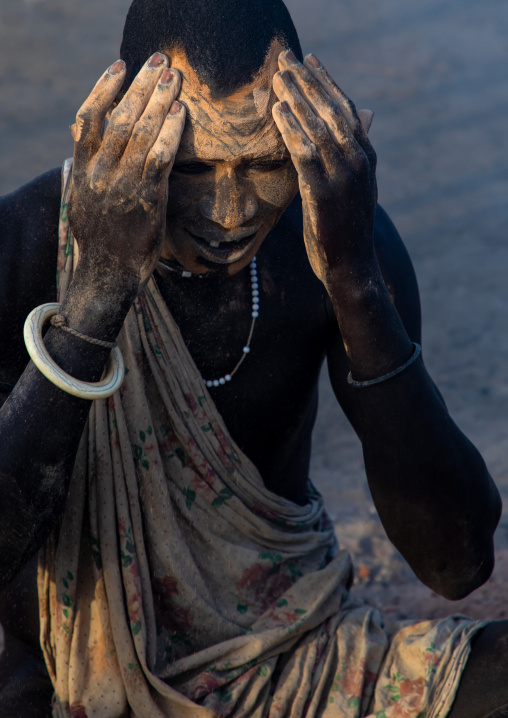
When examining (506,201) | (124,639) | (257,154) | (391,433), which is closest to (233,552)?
(124,639)

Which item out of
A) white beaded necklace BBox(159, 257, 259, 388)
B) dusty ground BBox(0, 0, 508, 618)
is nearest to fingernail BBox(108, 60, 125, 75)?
white beaded necklace BBox(159, 257, 259, 388)

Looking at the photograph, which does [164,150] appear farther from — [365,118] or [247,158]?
[365,118]

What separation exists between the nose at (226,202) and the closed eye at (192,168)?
0.03m

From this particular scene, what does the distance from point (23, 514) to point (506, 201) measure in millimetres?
6221

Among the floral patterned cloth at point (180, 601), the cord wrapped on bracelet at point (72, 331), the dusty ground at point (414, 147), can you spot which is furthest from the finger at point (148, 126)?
the dusty ground at point (414, 147)

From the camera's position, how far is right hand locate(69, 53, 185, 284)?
1888 millimetres

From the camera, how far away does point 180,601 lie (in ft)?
7.66

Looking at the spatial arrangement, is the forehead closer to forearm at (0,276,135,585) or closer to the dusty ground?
forearm at (0,276,135,585)

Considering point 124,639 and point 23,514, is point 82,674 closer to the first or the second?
point 124,639

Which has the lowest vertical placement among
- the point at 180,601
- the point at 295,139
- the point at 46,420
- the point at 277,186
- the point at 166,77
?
the point at 180,601

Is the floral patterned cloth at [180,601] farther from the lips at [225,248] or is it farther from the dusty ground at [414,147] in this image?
the dusty ground at [414,147]

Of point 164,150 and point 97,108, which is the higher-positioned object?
point 97,108

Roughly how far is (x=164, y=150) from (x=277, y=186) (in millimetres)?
322

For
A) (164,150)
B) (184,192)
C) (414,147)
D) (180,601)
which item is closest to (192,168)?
(184,192)
